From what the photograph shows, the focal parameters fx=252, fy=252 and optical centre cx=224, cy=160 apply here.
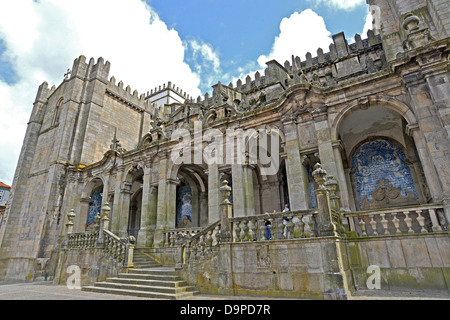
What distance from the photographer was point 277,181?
47.9ft

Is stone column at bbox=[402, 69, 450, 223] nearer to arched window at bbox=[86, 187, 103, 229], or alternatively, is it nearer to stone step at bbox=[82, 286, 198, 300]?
stone step at bbox=[82, 286, 198, 300]

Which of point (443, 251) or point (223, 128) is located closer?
point (443, 251)

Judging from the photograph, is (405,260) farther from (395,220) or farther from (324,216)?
(324,216)

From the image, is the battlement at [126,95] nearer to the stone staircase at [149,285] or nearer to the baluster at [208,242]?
the stone staircase at [149,285]

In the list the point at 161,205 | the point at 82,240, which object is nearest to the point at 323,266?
the point at 161,205

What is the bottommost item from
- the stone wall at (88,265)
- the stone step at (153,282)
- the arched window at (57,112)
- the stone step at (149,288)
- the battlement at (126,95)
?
the stone step at (149,288)

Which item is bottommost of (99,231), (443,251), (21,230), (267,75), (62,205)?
(443,251)

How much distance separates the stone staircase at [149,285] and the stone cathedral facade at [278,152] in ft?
8.08

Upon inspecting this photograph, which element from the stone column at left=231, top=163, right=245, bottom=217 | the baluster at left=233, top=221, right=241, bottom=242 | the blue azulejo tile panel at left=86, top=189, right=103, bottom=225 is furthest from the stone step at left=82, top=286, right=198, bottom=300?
the blue azulejo tile panel at left=86, top=189, right=103, bottom=225

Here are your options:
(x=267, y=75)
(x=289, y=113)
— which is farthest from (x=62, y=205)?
(x=267, y=75)

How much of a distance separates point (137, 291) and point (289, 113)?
8538mm

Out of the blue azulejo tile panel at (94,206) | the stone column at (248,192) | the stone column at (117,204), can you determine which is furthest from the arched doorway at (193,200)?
the blue azulejo tile panel at (94,206)

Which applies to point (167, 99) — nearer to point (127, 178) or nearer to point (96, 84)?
point (96, 84)

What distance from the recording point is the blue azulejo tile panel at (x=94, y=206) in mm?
18297
